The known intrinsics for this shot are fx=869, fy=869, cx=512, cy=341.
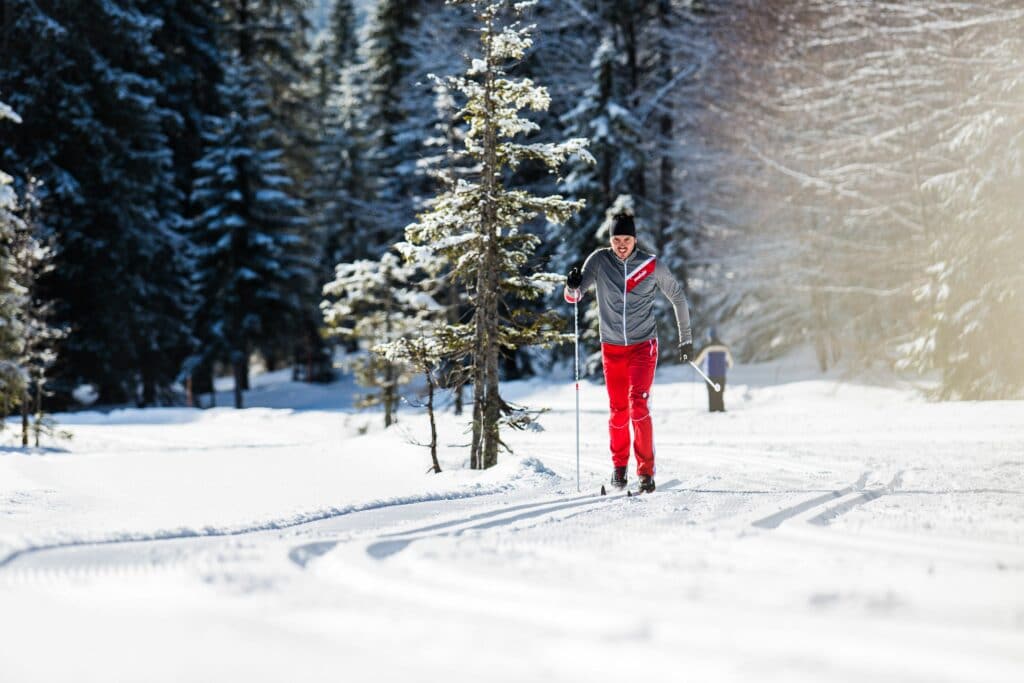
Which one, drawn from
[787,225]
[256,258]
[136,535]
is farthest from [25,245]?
[787,225]

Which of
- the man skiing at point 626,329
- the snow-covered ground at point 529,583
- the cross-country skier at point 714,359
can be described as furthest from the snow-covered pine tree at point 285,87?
the snow-covered ground at point 529,583

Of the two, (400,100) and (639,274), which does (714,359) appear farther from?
(400,100)

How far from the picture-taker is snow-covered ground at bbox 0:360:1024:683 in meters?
2.18

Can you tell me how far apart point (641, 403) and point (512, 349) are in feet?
13.8

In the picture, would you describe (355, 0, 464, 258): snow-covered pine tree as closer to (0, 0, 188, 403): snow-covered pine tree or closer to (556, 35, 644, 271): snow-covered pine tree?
(556, 35, 644, 271): snow-covered pine tree

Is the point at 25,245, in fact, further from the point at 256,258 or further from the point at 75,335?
the point at 256,258

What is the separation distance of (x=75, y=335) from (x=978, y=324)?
23.3 meters

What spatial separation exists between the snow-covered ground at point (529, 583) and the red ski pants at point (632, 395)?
44 cm

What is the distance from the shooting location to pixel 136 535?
395 cm

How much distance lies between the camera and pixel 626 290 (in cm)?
645

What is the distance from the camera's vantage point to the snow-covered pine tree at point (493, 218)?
980 cm

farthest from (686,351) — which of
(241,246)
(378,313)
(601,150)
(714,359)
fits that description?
(241,246)

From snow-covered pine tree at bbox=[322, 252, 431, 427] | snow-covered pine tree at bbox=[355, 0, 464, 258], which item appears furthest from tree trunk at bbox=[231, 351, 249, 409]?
snow-covered pine tree at bbox=[322, 252, 431, 427]

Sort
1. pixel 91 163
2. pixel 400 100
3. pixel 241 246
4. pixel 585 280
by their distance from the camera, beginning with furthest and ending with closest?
pixel 400 100 → pixel 241 246 → pixel 91 163 → pixel 585 280
